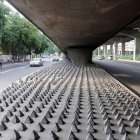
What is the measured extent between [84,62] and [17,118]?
22594 millimetres

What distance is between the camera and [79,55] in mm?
26328

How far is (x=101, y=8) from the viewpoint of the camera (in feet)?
23.8

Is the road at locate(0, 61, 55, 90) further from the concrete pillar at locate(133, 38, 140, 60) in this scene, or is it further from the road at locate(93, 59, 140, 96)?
the concrete pillar at locate(133, 38, 140, 60)

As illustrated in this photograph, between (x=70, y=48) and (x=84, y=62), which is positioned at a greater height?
(x=70, y=48)

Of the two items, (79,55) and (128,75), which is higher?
(79,55)

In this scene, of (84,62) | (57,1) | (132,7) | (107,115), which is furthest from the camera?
(84,62)

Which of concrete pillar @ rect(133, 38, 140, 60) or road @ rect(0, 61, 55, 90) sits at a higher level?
concrete pillar @ rect(133, 38, 140, 60)

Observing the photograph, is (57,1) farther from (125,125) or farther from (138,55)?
(138,55)

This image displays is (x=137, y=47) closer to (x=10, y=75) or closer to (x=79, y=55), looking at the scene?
(x=79, y=55)

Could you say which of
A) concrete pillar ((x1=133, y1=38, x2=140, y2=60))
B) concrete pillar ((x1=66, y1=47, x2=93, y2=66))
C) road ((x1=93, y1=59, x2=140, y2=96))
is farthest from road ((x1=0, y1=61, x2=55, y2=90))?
concrete pillar ((x1=133, y1=38, x2=140, y2=60))

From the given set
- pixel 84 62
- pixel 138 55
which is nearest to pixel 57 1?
pixel 84 62

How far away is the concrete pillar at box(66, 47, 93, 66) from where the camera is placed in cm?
2565

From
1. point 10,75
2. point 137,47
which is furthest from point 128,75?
point 137,47

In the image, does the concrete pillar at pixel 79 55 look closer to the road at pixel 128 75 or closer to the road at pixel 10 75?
the road at pixel 128 75
